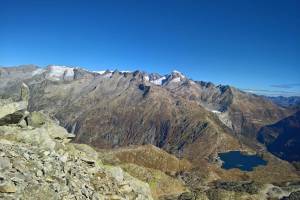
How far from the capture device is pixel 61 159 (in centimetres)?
3669

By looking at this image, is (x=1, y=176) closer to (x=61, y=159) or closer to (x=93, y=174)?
(x=61, y=159)

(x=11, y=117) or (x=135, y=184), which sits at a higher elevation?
(x=11, y=117)

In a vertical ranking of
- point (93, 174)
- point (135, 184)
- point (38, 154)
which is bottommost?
point (135, 184)

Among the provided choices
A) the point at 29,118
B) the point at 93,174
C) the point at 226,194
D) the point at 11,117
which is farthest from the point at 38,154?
the point at 226,194

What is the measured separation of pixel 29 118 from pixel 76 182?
21794 mm

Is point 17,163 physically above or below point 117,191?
above

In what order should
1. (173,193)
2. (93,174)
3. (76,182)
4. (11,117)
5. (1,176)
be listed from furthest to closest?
1. (173,193)
2. (11,117)
3. (93,174)
4. (76,182)
5. (1,176)

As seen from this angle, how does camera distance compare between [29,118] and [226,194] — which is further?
[226,194]

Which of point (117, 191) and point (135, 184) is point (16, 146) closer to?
point (117, 191)

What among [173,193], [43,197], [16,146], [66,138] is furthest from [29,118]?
[173,193]

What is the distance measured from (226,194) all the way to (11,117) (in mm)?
166751

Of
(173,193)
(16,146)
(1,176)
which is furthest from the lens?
(173,193)

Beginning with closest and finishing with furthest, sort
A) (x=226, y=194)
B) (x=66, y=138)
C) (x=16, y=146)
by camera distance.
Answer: (x=16, y=146) → (x=66, y=138) → (x=226, y=194)

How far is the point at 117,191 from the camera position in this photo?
41.2 meters
